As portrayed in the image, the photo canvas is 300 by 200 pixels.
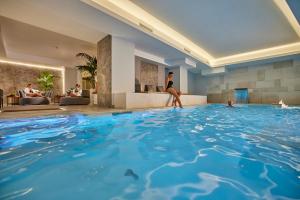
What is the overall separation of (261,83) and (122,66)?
39.3 feet

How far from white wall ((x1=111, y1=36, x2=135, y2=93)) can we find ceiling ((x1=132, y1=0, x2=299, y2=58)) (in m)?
2.02

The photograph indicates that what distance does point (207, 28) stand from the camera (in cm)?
791

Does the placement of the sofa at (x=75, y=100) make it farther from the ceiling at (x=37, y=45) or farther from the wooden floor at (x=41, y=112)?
the wooden floor at (x=41, y=112)

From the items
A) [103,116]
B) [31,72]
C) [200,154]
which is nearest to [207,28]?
[103,116]

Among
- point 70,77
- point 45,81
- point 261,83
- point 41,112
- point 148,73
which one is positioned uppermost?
point 70,77

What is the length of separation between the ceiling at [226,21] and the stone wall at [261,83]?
10.7 ft

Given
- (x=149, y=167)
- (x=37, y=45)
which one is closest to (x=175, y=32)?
(x=149, y=167)

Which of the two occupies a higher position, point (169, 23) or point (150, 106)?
point (169, 23)

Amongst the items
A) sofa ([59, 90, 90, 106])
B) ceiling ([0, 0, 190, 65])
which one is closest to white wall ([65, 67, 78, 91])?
sofa ([59, 90, 90, 106])

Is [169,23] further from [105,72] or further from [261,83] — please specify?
[261,83]

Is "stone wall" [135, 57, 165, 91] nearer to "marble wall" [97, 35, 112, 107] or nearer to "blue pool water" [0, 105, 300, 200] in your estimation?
"marble wall" [97, 35, 112, 107]

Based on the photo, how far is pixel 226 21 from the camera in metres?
7.20

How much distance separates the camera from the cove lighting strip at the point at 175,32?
5.70 metres

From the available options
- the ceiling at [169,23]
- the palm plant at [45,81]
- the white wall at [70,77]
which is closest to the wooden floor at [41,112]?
the ceiling at [169,23]
